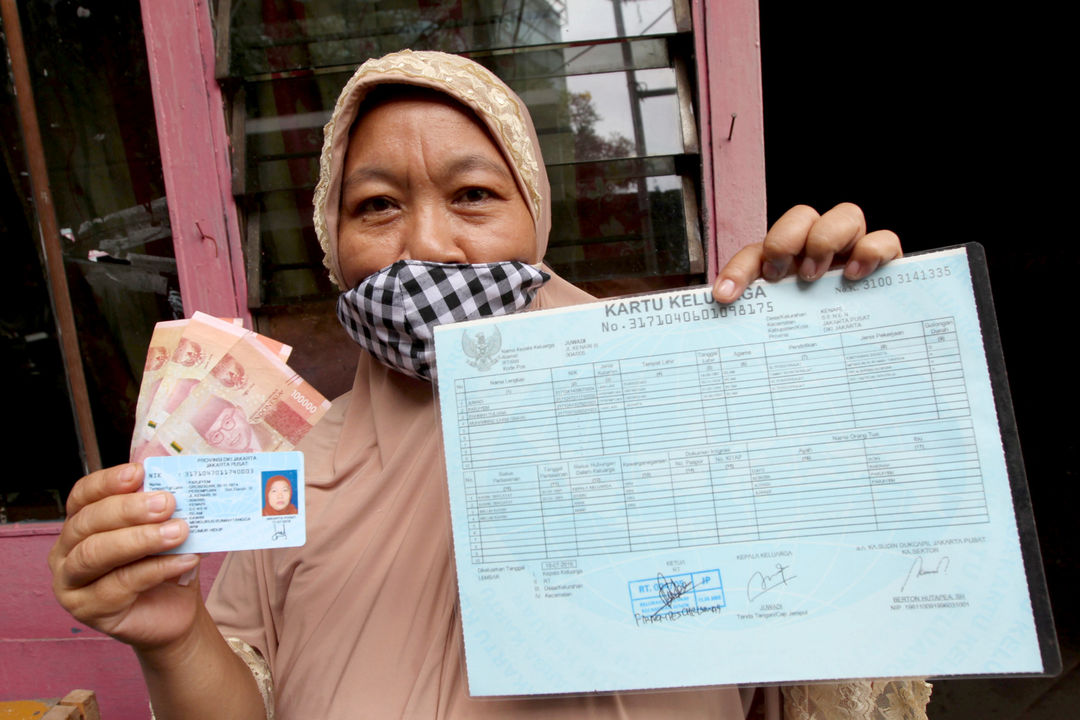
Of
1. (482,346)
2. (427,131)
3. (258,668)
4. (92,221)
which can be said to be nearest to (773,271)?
(482,346)

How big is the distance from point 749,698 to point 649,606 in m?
0.54

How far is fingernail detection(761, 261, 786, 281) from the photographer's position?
86 cm

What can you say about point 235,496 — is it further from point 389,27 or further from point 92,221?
point 92,221

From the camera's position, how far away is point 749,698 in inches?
47.6

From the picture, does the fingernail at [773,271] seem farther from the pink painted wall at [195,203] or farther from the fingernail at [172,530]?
the pink painted wall at [195,203]

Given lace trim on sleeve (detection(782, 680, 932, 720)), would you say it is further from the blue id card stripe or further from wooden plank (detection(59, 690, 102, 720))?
wooden plank (detection(59, 690, 102, 720))

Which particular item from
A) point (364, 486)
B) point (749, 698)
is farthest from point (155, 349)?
point (749, 698)

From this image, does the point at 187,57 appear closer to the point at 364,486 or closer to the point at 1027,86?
the point at 364,486

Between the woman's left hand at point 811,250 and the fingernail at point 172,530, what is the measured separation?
2.70ft

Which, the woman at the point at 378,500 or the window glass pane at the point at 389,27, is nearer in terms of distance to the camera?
the woman at the point at 378,500

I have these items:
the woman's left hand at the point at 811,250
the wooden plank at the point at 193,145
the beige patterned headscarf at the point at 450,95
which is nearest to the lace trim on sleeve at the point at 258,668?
the beige patterned headscarf at the point at 450,95

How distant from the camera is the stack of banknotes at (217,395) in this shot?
40.5 inches

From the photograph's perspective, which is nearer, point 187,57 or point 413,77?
point 413,77
